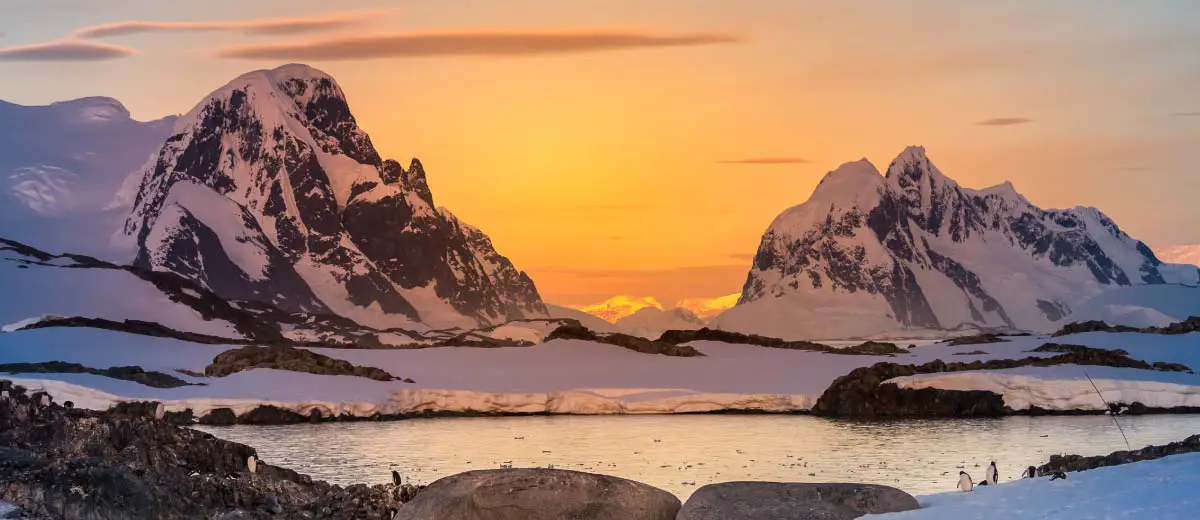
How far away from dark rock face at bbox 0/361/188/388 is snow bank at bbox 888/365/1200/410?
31870 mm

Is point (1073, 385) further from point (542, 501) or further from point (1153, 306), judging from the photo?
point (1153, 306)

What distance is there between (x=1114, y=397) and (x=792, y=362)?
17786 millimetres

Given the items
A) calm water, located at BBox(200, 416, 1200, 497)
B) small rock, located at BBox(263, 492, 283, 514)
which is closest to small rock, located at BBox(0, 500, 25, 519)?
small rock, located at BBox(263, 492, 283, 514)

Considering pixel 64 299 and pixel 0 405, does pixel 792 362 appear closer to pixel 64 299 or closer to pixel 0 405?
pixel 0 405

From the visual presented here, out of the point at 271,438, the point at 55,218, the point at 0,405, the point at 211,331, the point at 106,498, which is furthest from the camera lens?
the point at 55,218

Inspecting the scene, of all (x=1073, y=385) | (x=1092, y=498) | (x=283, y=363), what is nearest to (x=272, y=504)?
(x=1092, y=498)

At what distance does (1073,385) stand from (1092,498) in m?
43.0

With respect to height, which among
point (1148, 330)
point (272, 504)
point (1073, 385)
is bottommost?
point (272, 504)

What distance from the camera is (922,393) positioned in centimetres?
6062

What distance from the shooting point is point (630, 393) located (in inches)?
2547

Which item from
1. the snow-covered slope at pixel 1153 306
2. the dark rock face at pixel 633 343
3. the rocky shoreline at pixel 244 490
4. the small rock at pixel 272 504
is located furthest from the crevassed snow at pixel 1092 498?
the snow-covered slope at pixel 1153 306

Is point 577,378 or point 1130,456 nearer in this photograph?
point 1130,456

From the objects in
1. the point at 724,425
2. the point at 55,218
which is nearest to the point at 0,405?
the point at 724,425

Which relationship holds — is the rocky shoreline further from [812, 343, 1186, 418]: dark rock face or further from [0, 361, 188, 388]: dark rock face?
[812, 343, 1186, 418]: dark rock face
